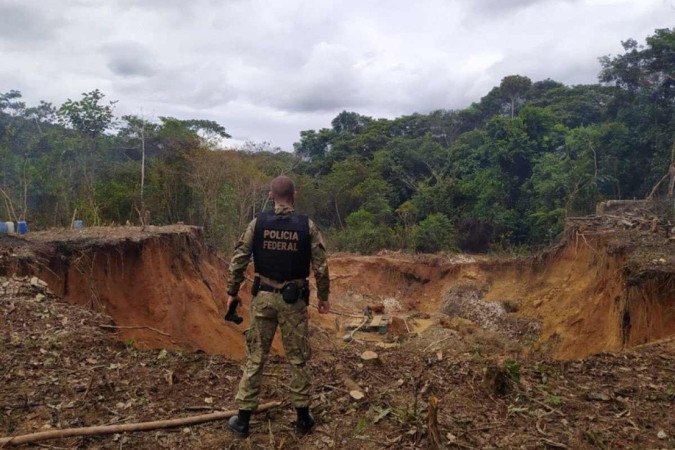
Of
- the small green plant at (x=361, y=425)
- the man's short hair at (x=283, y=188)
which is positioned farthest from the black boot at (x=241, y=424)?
the man's short hair at (x=283, y=188)

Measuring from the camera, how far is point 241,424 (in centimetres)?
399

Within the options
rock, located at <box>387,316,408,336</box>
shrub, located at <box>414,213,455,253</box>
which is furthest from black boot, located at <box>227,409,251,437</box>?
shrub, located at <box>414,213,455,253</box>

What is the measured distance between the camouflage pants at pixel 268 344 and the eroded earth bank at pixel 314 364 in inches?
13.6

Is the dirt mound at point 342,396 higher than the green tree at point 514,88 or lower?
lower

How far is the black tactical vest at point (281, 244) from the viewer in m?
4.07

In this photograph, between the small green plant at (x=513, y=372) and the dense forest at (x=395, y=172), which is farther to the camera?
the dense forest at (x=395, y=172)

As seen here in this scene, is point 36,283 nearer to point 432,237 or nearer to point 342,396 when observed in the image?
point 342,396

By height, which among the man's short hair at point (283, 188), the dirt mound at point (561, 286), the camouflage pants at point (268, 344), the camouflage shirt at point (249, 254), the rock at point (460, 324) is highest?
the man's short hair at point (283, 188)

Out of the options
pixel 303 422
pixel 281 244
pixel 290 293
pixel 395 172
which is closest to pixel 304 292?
pixel 290 293

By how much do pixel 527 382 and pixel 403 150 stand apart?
2532 cm

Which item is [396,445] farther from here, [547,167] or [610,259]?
[547,167]

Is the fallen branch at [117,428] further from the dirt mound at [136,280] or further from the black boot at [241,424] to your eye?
the dirt mound at [136,280]

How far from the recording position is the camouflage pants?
157 inches

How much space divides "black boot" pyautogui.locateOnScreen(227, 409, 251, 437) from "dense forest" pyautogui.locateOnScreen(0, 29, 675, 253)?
36.1 ft
